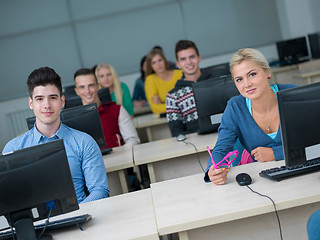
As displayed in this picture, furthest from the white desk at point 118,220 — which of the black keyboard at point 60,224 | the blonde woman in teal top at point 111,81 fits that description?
the blonde woman in teal top at point 111,81

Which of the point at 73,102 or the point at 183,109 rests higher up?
the point at 73,102

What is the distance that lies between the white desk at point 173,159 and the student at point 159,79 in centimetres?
230

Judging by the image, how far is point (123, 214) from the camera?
74.8 inches

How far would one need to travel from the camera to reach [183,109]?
3.74 m

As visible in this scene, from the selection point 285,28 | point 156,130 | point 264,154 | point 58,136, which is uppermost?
point 285,28

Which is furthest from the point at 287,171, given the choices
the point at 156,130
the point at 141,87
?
the point at 141,87

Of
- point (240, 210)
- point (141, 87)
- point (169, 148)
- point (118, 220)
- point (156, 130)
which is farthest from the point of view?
point (141, 87)

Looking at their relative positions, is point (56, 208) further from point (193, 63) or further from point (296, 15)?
point (296, 15)

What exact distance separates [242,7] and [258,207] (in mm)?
6216

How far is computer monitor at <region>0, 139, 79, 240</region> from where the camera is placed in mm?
1727

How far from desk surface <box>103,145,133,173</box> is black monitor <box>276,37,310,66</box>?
435 cm

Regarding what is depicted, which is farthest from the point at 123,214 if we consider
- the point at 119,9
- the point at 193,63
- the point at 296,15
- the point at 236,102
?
the point at 296,15

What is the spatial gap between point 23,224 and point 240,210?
0.84 meters

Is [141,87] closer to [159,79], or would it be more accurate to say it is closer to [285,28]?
[159,79]
